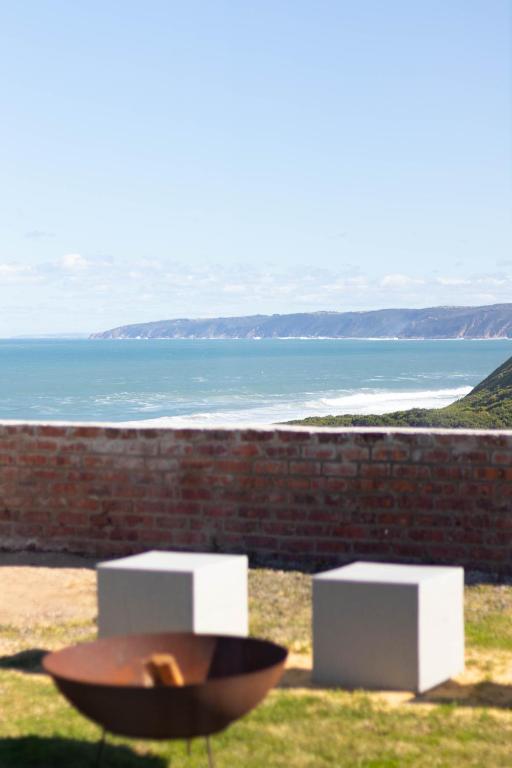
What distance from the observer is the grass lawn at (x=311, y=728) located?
4.92 meters

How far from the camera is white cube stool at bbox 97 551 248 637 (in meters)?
6.41

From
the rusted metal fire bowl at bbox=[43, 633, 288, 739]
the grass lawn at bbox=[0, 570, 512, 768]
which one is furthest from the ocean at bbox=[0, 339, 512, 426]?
the rusted metal fire bowl at bbox=[43, 633, 288, 739]

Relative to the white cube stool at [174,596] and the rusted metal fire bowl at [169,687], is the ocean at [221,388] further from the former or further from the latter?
the rusted metal fire bowl at [169,687]

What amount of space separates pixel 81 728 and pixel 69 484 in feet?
15.0

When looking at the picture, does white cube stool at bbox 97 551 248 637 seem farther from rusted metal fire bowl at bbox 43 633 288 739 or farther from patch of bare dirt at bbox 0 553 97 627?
rusted metal fire bowl at bbox 43 633 288 739

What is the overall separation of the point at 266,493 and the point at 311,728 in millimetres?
4073

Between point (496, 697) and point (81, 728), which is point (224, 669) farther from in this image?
point (496, 697)

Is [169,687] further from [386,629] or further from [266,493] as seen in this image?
[266,493]

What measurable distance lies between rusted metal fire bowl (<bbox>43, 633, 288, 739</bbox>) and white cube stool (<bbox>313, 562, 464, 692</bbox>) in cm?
153

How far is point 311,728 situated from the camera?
5324 mm

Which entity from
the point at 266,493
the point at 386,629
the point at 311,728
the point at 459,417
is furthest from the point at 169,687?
the point at 459,417

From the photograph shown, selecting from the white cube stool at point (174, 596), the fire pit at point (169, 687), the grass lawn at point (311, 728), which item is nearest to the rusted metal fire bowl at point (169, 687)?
the fire pit at point (169, 687)

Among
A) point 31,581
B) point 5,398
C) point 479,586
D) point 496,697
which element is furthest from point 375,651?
point 5,398

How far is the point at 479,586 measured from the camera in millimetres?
8484
